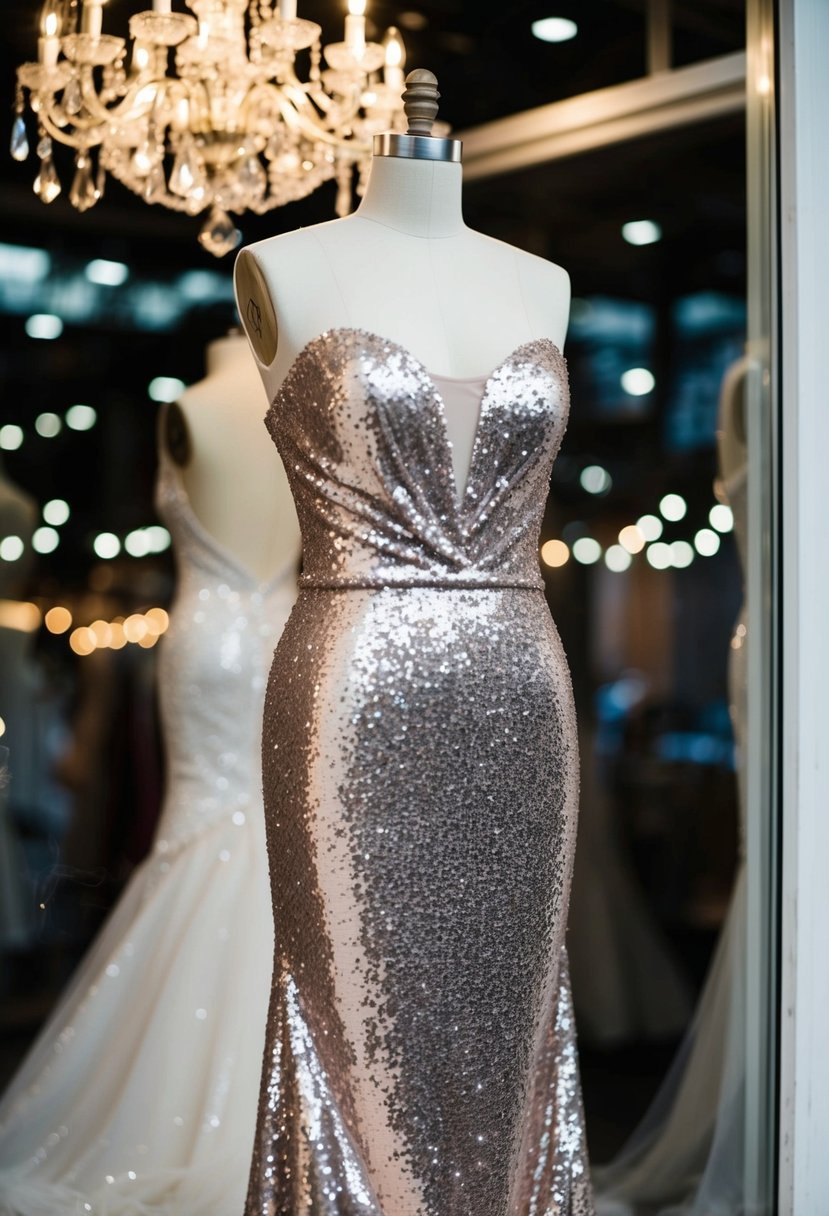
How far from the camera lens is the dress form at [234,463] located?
3072 mm

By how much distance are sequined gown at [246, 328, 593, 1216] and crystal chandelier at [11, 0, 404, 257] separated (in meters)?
0.98

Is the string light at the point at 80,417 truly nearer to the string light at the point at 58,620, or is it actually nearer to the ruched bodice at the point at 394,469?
the string light at the point at 58,620

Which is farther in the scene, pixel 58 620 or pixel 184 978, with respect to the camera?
pixel 58 620

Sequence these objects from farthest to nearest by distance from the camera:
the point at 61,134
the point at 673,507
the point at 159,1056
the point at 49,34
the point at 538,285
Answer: the point at 673,507 → the point at 159,1056 → the point at 61,134 → the point at 49,34 → the point at 538,285

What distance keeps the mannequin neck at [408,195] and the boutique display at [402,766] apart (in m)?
0.09

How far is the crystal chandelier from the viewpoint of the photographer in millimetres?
2633

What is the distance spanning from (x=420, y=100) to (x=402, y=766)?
2.98 feet

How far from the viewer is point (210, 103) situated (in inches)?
124

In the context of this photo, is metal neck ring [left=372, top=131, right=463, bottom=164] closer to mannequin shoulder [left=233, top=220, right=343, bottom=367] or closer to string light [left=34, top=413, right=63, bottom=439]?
mannequin shoulder [left=233, top=220, right=343, bottom=367]

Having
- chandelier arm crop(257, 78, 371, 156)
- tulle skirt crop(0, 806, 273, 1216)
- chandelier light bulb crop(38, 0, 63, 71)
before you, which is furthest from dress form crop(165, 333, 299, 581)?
chandelier light bulb crop(38, 0, 63, 71)

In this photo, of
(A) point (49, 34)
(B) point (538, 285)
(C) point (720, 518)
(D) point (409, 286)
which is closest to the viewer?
(D) point (409, 286)

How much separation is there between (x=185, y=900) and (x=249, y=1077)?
16.2 inches

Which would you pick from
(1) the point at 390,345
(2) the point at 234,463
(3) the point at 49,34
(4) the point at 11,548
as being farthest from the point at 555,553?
(1) the point at 390,345

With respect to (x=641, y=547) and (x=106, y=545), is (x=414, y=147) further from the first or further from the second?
(x=641, y=547)
